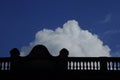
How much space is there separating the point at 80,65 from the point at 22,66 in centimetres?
470

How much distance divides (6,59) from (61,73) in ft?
15.7

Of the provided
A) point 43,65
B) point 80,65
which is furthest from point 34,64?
point 80,65

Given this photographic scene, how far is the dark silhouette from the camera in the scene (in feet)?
92.0

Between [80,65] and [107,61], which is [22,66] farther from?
[107,61]

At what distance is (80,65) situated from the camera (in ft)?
94.6

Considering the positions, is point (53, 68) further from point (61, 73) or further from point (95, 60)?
point (95, 60)

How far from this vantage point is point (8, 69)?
28.9m

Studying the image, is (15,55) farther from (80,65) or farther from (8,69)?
(80,65)

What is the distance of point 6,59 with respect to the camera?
29281mm

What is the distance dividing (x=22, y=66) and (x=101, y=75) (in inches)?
251

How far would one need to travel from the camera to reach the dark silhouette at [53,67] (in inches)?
1104

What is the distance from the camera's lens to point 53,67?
28.8 m

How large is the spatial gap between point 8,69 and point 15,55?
128cm

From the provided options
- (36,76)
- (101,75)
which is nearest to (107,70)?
(101,75)
